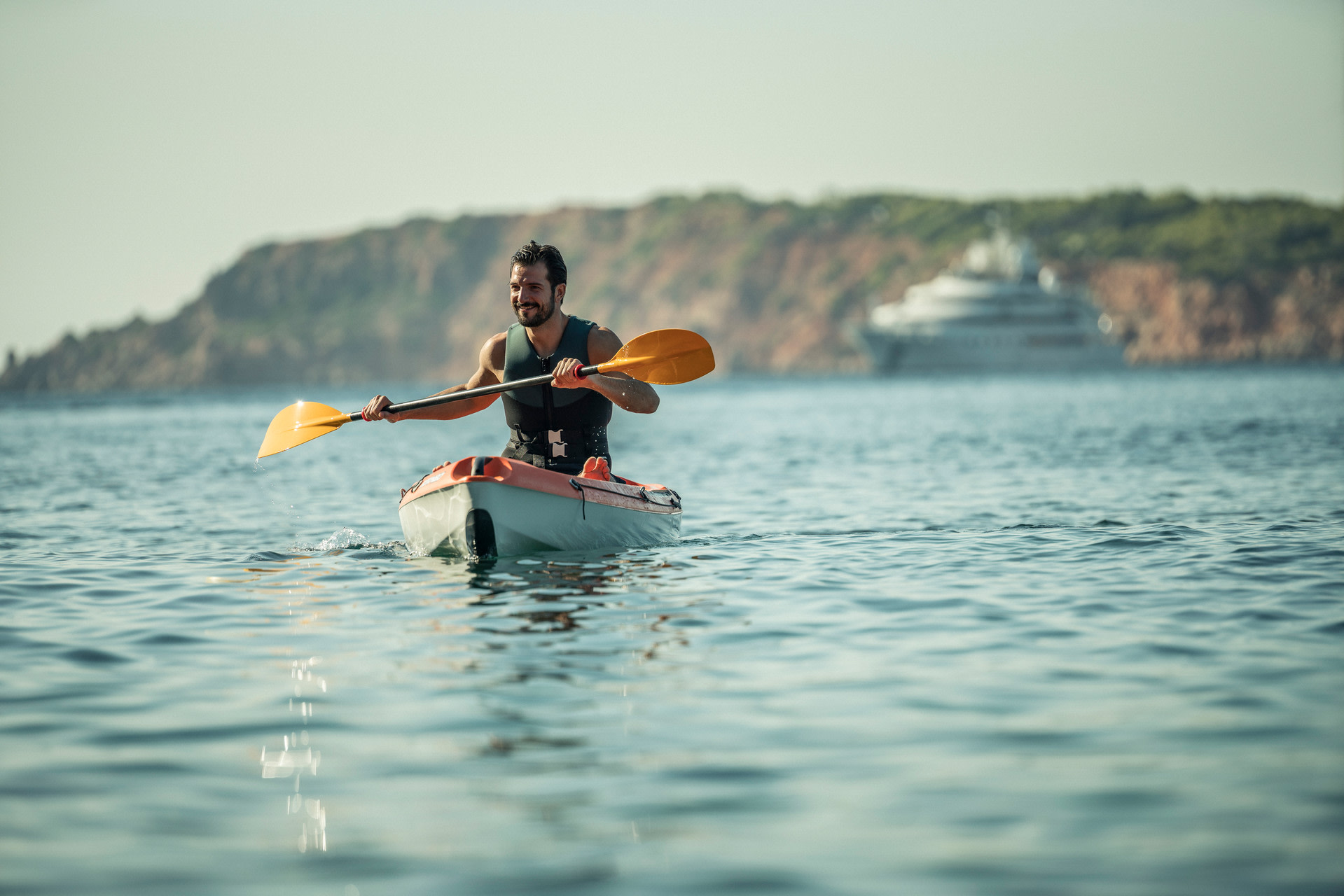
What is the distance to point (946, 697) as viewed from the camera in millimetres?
6301

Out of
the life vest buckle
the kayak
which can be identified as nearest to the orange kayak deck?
the kayak

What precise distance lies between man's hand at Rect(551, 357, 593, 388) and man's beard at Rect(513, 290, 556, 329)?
0.57 metres

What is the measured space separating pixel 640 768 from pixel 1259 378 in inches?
3210

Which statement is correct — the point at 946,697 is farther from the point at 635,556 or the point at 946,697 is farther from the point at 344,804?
the point at 635,556

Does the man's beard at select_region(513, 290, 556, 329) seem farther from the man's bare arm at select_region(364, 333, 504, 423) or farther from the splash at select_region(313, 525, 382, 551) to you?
the splash at select_region(313, 525, 382, 551)

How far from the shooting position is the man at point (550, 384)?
1082 cm

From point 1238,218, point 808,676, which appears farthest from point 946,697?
point 1238,218

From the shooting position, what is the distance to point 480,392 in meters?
11.1

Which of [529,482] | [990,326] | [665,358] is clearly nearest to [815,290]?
[990,326]

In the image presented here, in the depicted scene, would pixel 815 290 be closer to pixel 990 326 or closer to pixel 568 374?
pixel 990 326

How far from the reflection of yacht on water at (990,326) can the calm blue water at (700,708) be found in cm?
10422

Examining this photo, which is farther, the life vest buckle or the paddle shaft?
the life vest buckle

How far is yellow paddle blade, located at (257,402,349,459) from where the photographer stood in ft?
42.1

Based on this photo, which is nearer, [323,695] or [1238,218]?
[323,695]
